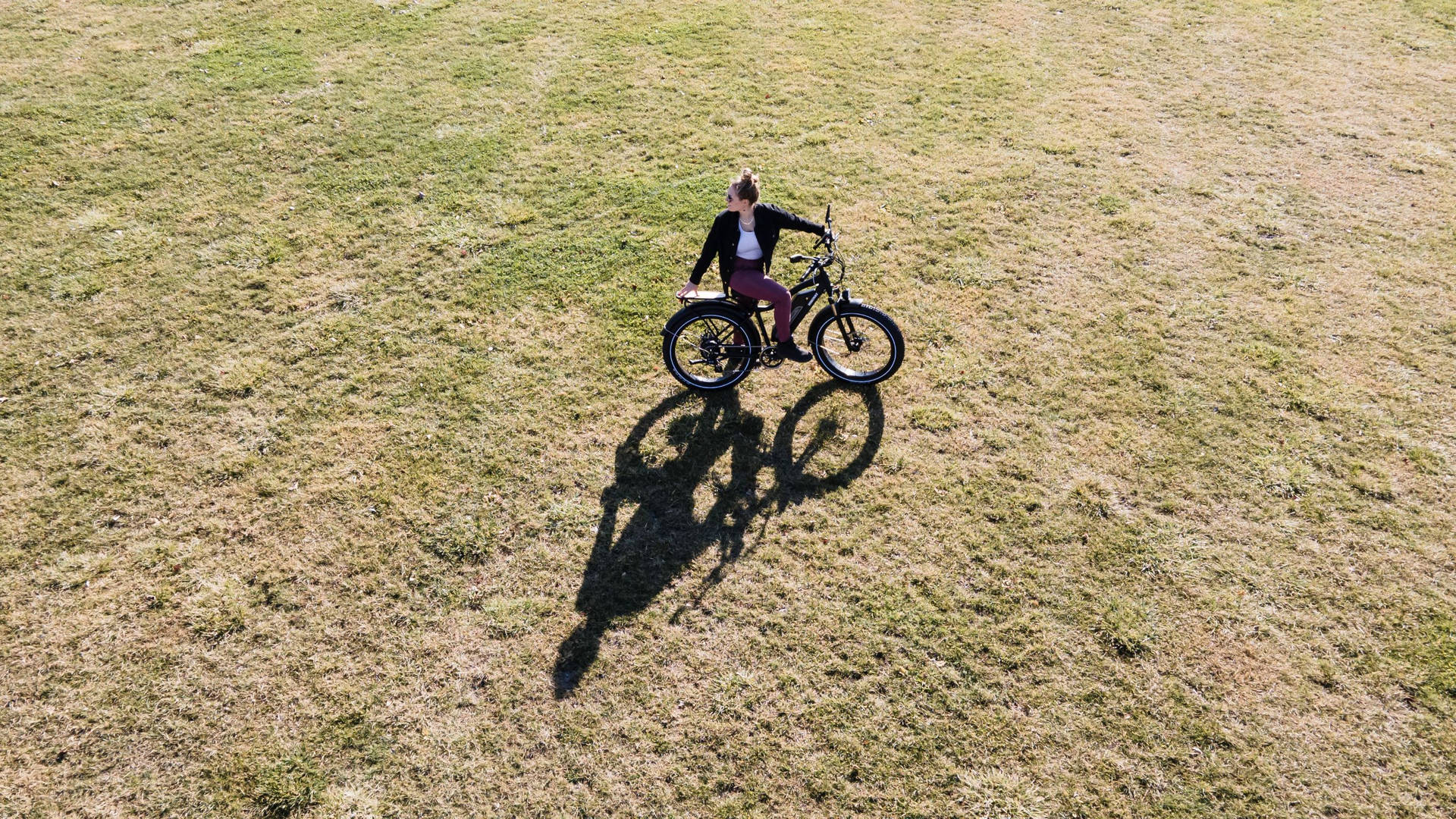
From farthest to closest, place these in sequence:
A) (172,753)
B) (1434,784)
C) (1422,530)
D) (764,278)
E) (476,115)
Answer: (476,115)
(764,278)
(1422,530)
(172,753)
(1434,784)

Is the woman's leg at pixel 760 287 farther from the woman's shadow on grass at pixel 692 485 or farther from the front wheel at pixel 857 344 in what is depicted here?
the woman's shadow on grass at pixel 692 485

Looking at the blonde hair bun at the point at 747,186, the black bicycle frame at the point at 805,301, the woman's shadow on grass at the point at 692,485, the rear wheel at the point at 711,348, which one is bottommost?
the woman's shadow on grass at the point at 692,485

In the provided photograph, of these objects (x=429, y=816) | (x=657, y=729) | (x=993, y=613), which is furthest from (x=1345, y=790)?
(x=429, y=816)

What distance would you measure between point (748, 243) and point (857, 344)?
1956mm

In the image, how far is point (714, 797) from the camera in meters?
6.21

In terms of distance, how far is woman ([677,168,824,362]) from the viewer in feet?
25.4

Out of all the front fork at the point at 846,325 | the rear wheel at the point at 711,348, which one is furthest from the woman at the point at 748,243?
the front fork at the point at 846,325

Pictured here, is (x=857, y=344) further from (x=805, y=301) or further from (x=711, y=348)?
(x=711, y=348)

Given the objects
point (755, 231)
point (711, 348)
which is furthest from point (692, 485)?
point (755, 231)

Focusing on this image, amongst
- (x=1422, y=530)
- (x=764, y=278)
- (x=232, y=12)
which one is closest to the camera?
(x=1422, y=530)

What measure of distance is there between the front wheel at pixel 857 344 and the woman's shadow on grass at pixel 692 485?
0.25 metres

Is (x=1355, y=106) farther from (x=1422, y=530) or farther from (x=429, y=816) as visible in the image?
(x=429, y=816)

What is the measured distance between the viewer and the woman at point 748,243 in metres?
7.73

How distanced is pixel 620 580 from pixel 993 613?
3718mm
